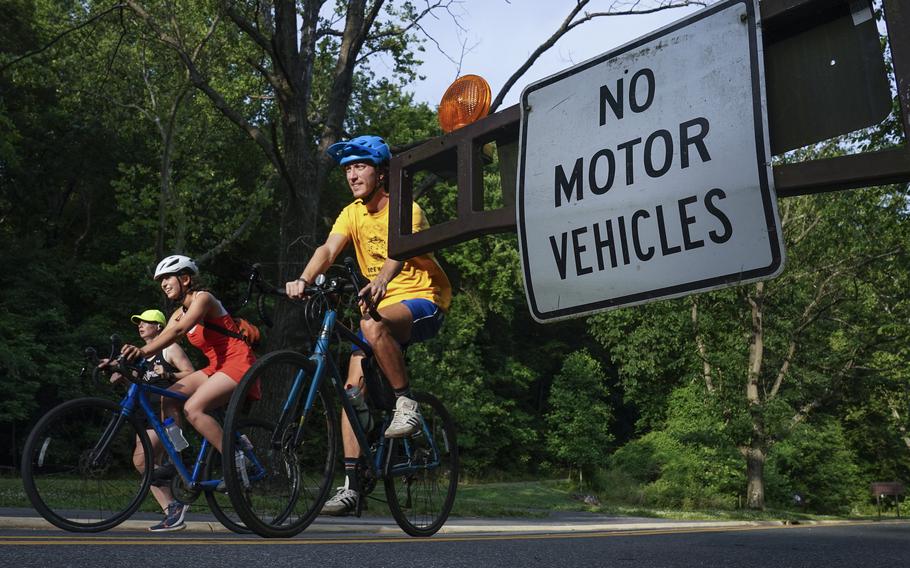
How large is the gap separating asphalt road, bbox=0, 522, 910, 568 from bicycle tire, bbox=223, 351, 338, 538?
145 cm

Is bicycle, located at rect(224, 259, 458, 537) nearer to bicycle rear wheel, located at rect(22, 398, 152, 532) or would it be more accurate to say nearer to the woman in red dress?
the woman in red dress

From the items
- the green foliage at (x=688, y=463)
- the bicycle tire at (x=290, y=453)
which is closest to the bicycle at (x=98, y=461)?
the bicycle tire at (x=290, y=453)

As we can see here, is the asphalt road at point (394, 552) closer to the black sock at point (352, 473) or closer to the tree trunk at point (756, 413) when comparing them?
the black sock at point (352, 473)

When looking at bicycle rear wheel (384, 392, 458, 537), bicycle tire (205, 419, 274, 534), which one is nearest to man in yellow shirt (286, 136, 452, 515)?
bicycle tire (205, 419, 274, 534)

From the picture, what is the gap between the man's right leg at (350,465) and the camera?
10.3 feet

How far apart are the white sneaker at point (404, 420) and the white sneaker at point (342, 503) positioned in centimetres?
30

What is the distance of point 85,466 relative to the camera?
561 cm

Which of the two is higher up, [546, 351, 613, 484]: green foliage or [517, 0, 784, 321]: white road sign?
[546, 351, 613, 484]: green foliage

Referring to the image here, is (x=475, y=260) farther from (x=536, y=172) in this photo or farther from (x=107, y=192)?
(x=536, y=172)

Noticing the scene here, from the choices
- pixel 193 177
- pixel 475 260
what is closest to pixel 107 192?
pixel 193 177

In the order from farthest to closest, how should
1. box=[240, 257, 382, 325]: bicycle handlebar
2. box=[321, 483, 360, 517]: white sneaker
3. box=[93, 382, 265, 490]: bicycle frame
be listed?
box=[93, 382, 265, 490]: bicycle frame
box=[321, 483, 360, 517]: white sneaker
box=[240, 257, 382, 325]: bicycle handlebar

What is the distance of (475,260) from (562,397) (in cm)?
741

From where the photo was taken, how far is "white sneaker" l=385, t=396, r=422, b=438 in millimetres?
3436

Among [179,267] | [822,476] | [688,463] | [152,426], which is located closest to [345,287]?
[179,267]
